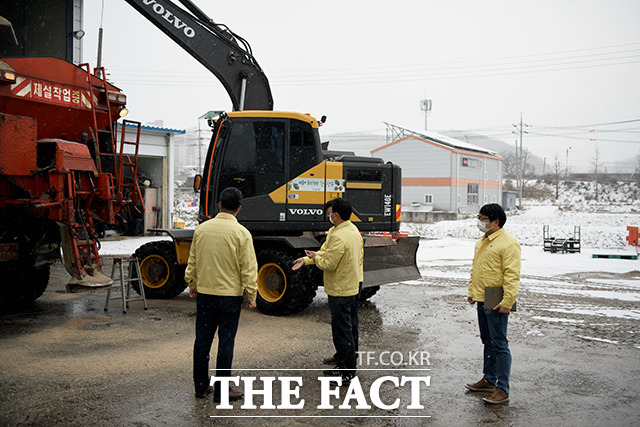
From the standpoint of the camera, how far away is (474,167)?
159 feet

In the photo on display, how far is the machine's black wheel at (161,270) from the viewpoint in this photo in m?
9.70

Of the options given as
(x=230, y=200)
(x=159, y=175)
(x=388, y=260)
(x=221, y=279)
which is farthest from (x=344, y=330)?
(x=159, y=175)

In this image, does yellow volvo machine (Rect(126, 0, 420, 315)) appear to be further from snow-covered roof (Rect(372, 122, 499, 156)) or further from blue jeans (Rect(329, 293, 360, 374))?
snow-covered roof (Rect(372, 122, 499, 156))

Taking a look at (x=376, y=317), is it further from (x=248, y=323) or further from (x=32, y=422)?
(x=32, y=422)

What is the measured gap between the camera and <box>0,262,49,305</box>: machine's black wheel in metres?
8.87

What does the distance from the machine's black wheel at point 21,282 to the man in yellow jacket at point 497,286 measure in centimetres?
708

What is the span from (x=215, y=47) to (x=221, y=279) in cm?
647

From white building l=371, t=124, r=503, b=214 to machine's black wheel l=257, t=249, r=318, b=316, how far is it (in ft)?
120

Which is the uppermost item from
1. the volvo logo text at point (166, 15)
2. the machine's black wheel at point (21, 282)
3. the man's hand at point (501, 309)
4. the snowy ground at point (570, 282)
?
the volvo logo text at point (166, 15)

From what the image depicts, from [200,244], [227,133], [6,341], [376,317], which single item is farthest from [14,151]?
[376,317]

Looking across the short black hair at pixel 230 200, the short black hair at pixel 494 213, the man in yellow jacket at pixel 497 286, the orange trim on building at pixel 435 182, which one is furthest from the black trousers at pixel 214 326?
the orange trim on building at pixel 435 182

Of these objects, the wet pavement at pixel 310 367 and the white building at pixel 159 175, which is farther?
the white building at pixel 159 175

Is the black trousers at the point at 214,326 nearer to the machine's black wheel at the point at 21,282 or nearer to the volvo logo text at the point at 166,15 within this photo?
the machine's black wheel at the point at 21,282

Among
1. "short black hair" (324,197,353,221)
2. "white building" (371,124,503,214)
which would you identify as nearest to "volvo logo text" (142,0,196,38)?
"short black hair" (324,197,353,221)
